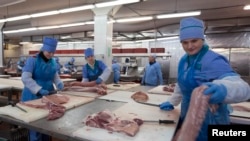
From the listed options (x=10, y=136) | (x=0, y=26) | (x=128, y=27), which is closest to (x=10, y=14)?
(x=0, y=26)

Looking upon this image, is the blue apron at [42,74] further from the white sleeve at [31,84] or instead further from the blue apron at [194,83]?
the blue apron at [194,83]

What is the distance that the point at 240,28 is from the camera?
8.65 m

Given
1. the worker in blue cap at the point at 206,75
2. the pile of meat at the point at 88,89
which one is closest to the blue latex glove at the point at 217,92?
the worker in blue cap at the point at 206,75

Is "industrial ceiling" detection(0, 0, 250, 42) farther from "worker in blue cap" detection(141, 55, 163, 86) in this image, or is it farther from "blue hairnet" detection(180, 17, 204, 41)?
"blue hairnet" detection(180, 17, 204, 41)

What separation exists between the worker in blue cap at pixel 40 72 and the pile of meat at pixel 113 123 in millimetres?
1492

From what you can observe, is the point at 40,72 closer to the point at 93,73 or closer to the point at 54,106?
the point at 54,106

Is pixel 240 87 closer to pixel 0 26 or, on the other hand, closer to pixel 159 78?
pixel 159 78

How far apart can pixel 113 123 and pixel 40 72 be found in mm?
2020

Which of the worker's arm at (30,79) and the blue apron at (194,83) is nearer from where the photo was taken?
the blue apron at (194,83)

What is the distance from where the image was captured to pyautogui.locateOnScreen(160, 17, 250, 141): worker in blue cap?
1364 millimetres

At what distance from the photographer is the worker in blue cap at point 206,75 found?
4.48 feet

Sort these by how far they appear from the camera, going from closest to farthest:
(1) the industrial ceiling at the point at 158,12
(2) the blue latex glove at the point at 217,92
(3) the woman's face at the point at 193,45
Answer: (2) the blue latex glove at the point at 217,92 < (3) the woman's face at the point at 193,45 < (1) the industrial ceiling at the point at 158,12

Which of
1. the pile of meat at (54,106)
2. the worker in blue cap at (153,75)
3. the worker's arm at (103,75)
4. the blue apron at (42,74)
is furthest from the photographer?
Result: the worker in blue cap at (153,75)

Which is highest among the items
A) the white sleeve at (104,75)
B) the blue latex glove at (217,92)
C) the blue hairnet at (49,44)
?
the blue hairnet at (49,44)
